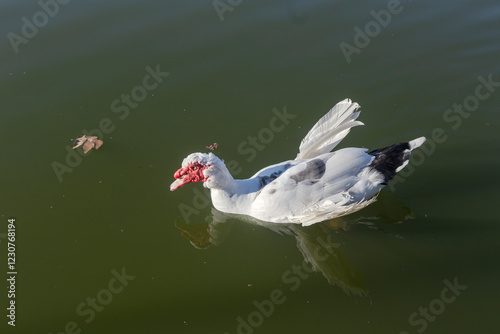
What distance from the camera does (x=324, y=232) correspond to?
20.6 ft

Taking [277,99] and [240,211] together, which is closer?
[240,211]

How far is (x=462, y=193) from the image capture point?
21.1 ft

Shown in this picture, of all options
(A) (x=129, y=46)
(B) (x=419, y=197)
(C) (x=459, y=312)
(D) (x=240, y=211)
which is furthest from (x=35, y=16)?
(C) (x=459, y=312)

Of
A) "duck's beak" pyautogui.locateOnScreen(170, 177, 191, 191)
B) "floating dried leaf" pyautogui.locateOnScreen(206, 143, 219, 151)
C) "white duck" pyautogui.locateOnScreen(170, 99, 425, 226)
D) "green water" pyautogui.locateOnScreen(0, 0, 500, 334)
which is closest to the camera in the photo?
"green water" pyautogui.locateOnScreen(0, 0, 500, 334)

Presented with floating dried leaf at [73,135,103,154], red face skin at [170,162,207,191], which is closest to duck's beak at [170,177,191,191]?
red face skin at [170,162,207,191]

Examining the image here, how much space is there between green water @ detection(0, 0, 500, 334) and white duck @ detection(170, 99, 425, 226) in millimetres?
466

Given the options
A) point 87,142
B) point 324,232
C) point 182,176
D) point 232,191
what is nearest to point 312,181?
point 324,232

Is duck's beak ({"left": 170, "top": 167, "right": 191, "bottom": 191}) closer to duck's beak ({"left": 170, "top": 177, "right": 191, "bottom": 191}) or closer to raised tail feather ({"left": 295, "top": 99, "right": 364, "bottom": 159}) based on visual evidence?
duck's beak ({"left": 170, "top": 177, "right": 191, "bottom": 191})

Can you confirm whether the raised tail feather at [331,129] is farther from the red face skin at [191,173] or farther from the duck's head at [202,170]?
the red face skin at [191,173]

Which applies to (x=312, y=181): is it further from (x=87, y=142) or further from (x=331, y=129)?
(x=87, y=142)

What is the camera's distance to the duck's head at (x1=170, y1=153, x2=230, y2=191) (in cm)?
595

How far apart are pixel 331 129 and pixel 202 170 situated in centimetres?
169

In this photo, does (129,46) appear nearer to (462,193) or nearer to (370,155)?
(370,155)

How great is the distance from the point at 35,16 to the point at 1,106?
2350 millimetres
